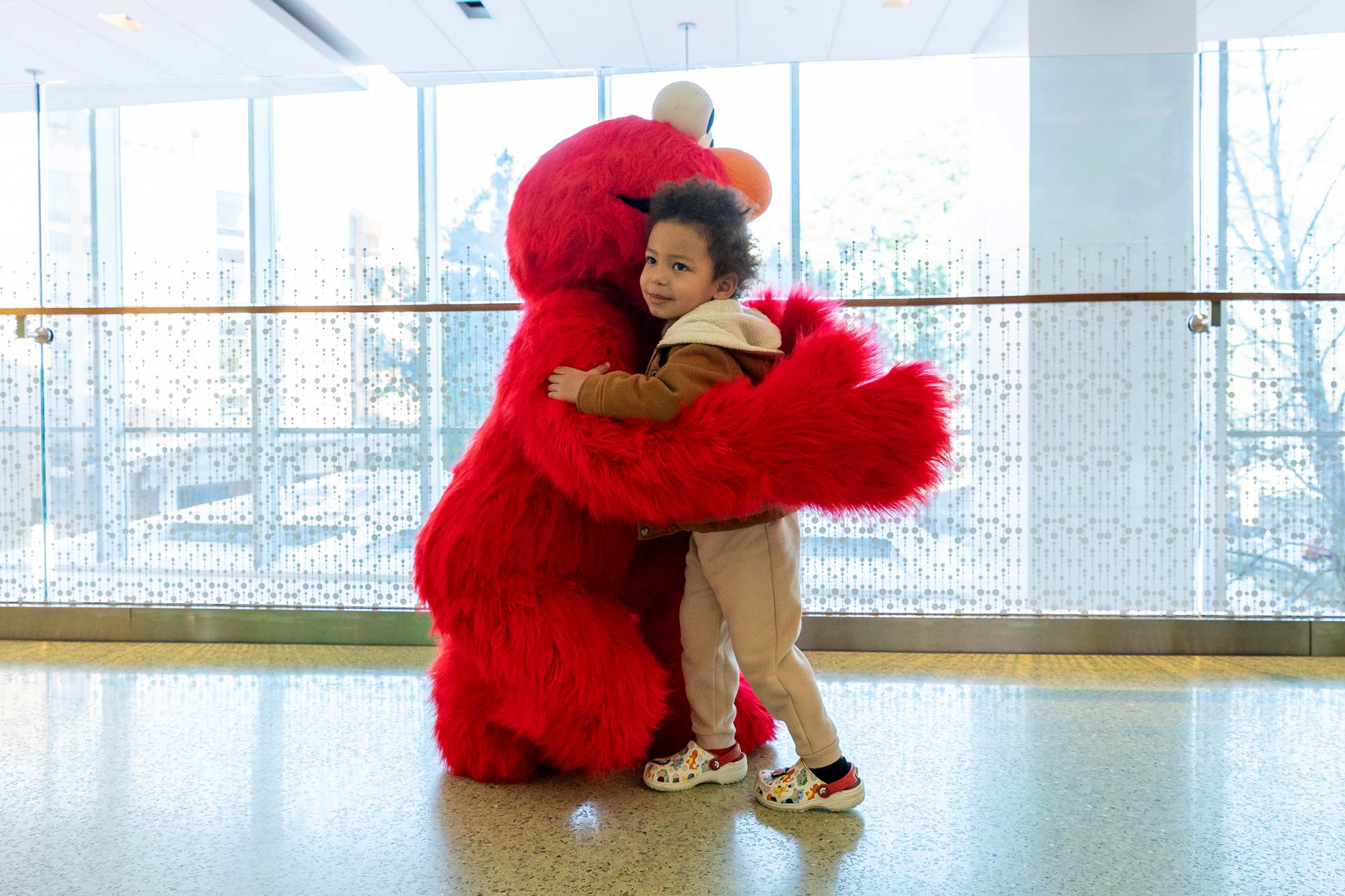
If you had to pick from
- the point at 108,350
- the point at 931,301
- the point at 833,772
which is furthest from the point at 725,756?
the point at 108,350

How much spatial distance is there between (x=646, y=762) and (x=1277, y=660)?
1.87m

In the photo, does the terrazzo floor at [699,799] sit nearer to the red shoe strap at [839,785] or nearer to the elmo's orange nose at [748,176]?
the red shoe strap at [839,785]

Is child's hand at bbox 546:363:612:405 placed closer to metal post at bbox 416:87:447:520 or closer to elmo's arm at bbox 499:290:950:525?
elmo's arm at bbox 499:290:950:525

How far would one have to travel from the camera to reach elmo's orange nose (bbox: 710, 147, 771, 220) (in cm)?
190

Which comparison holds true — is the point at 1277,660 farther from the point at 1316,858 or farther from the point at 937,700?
the point at 1316,858

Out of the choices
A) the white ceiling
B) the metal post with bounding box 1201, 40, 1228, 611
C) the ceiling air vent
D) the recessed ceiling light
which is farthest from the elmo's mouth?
the recessed ceiling light

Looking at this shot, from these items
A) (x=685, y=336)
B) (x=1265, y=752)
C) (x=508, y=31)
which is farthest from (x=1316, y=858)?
(x=508, y=31)

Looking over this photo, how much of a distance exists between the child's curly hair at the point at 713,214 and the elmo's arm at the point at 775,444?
7.3 inches

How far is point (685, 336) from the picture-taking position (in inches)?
60.9

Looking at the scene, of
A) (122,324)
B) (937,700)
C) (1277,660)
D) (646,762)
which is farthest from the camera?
(122,324)

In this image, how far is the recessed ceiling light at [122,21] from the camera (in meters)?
3.74

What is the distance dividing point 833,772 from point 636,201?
106 centimetres

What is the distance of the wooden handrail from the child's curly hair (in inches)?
44.1

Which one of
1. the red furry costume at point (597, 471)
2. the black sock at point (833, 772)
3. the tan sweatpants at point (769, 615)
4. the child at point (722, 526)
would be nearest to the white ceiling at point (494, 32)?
the red furry costume at point (597, 471)
